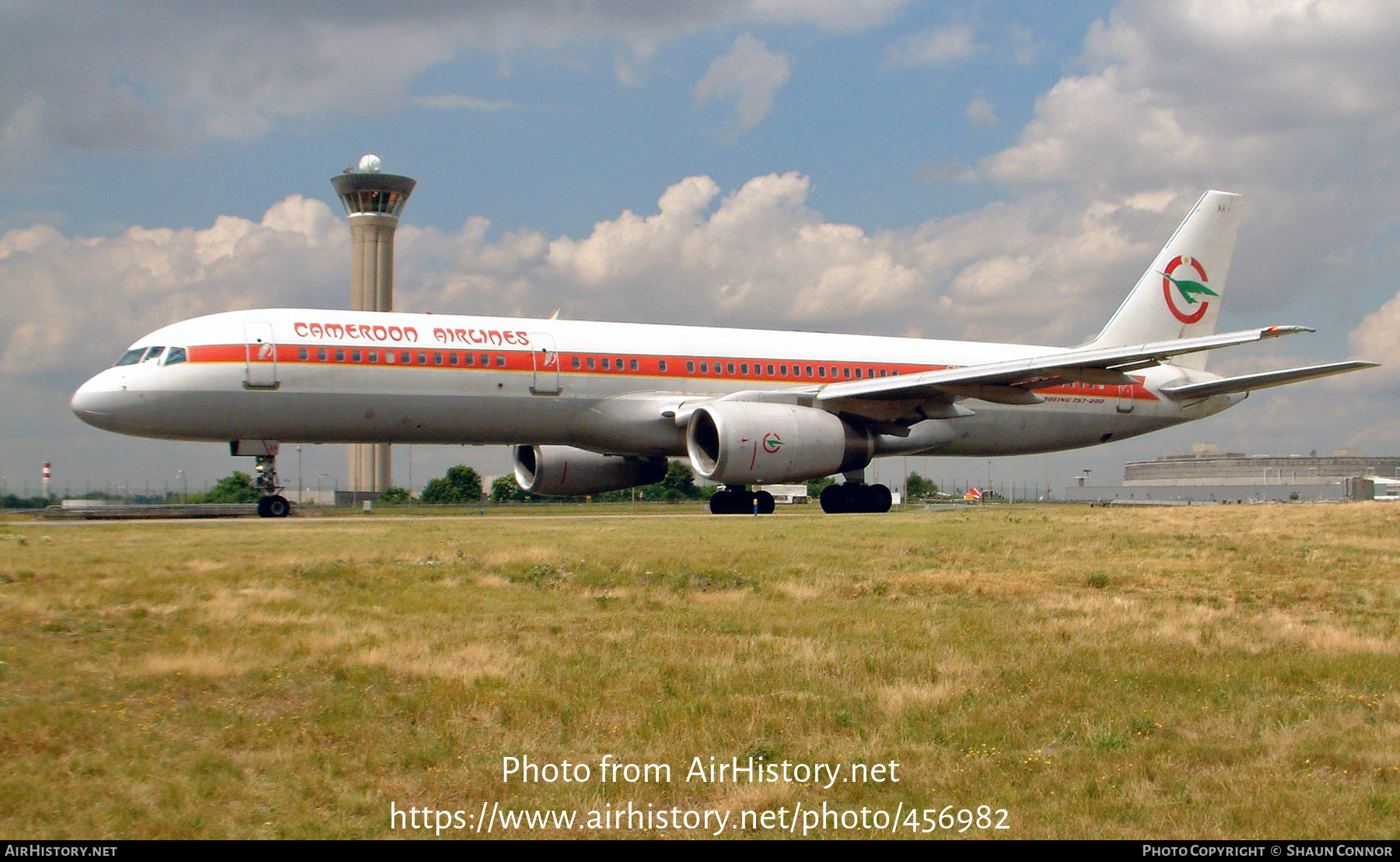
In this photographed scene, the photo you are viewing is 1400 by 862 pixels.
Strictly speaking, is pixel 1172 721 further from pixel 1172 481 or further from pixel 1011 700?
pixel 1172 481

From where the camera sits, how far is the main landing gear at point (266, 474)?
77.9ft

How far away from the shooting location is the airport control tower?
112 m

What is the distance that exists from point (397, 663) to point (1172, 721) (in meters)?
5.08

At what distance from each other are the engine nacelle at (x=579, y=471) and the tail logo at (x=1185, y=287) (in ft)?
50.0

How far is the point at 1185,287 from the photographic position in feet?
104

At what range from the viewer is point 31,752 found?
5711mm

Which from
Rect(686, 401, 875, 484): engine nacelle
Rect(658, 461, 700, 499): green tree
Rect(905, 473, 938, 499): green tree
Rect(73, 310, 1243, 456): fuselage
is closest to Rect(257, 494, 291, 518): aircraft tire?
Rect(73, 310, 1243, 456): fuselage

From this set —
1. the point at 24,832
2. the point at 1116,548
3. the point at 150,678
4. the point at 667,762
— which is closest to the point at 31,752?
the point at 24,832

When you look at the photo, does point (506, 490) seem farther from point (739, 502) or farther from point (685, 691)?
point (685, 691)

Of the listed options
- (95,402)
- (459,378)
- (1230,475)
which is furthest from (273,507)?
(1230,475)

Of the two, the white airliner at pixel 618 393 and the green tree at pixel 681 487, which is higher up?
the white airliner at pixel 618 393

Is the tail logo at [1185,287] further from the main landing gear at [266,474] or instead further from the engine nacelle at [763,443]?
the main landing gear at [266,474]

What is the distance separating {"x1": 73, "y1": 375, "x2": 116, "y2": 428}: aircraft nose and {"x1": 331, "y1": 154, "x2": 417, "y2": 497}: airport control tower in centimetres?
9057

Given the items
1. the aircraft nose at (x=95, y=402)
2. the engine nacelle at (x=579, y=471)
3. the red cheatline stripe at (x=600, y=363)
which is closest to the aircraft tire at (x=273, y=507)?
the aircraft nose at (x=95, y=402)
